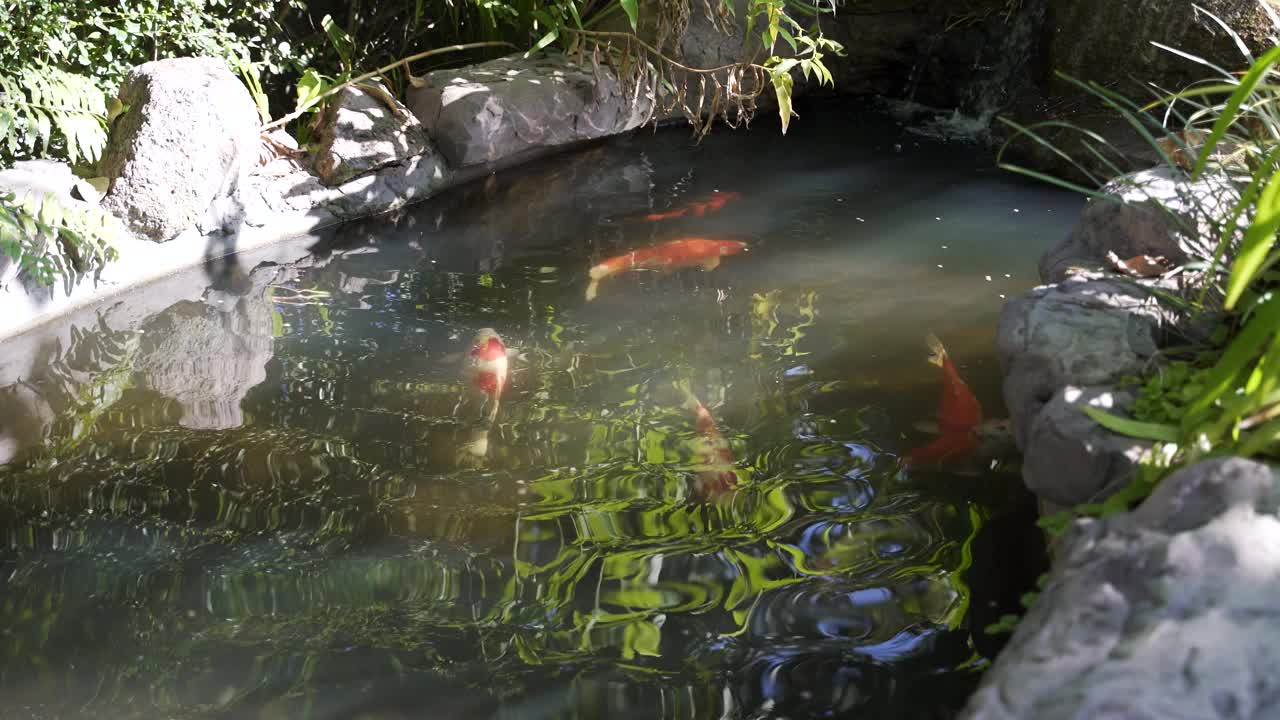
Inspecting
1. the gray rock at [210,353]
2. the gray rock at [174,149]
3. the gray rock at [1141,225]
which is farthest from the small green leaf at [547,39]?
the gray rock at [1141,225]

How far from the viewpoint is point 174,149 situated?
4906mm

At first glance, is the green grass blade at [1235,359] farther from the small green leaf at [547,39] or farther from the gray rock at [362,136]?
the small green leaf at [547,39]

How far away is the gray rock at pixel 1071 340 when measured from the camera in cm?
264

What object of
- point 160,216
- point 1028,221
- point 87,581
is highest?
point 160,216

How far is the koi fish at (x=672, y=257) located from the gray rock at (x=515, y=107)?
160 centimetres

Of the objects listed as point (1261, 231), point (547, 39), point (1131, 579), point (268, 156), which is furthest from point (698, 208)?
point (1131, 579)

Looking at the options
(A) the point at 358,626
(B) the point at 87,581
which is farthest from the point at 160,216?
(A) the point at 358,626

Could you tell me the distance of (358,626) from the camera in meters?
2.61

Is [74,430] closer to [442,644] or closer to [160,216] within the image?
[160,216]

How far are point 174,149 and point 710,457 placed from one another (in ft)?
10.5

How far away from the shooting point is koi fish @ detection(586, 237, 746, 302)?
489 cm

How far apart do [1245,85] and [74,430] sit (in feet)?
12.0

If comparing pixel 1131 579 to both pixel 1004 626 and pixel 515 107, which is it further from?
pixel 515 107

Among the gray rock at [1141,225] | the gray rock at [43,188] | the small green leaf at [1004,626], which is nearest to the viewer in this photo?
the small green leaf at [1004,626]
